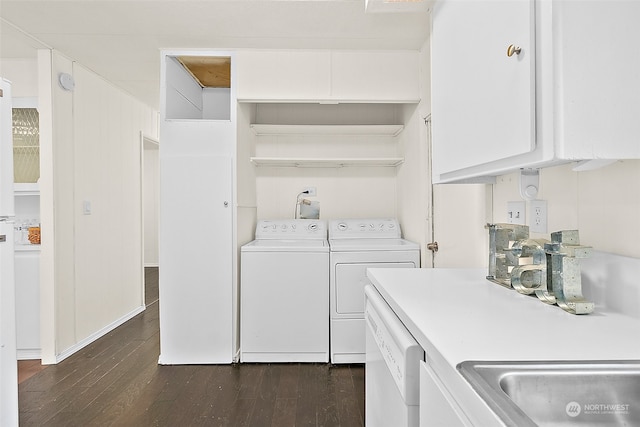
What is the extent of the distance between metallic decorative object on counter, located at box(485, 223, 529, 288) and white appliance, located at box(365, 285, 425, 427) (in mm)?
444

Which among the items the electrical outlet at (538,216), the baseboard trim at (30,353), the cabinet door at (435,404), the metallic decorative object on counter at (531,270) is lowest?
the baseboard trim at (30,353)

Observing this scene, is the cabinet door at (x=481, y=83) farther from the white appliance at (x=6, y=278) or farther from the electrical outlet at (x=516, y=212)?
the white appliance at (x=6, y=278)

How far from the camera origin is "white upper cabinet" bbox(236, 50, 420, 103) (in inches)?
111

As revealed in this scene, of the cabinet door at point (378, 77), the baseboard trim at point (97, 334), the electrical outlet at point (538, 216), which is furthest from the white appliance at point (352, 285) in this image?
the baseboard trim at point (97, 334)

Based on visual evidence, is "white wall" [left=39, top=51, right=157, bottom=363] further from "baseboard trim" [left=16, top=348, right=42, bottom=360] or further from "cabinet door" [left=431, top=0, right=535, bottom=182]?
"cabinet door" [left=431, top=0, right=535, bottom=182]

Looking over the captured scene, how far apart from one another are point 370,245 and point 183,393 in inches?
63.4

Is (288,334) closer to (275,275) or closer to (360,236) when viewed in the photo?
(275,275)

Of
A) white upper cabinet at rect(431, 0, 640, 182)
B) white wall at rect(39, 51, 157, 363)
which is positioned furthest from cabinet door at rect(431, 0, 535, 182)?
white wall at rect(39, 51, 157, 363)

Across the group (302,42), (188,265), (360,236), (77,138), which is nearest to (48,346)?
(188,265)

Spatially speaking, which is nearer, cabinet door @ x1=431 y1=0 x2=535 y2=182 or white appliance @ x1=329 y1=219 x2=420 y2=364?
cabinet door @ x1=431 y1=0 x2=535 y2=182

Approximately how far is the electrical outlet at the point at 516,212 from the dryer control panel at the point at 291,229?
1.81m

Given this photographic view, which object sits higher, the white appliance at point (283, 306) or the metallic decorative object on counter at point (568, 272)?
the metallic decorative object on counter at point (568, 272)

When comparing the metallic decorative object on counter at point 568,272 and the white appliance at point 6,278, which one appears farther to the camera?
the white appliance at point 6,278

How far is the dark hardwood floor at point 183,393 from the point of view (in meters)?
2.03
